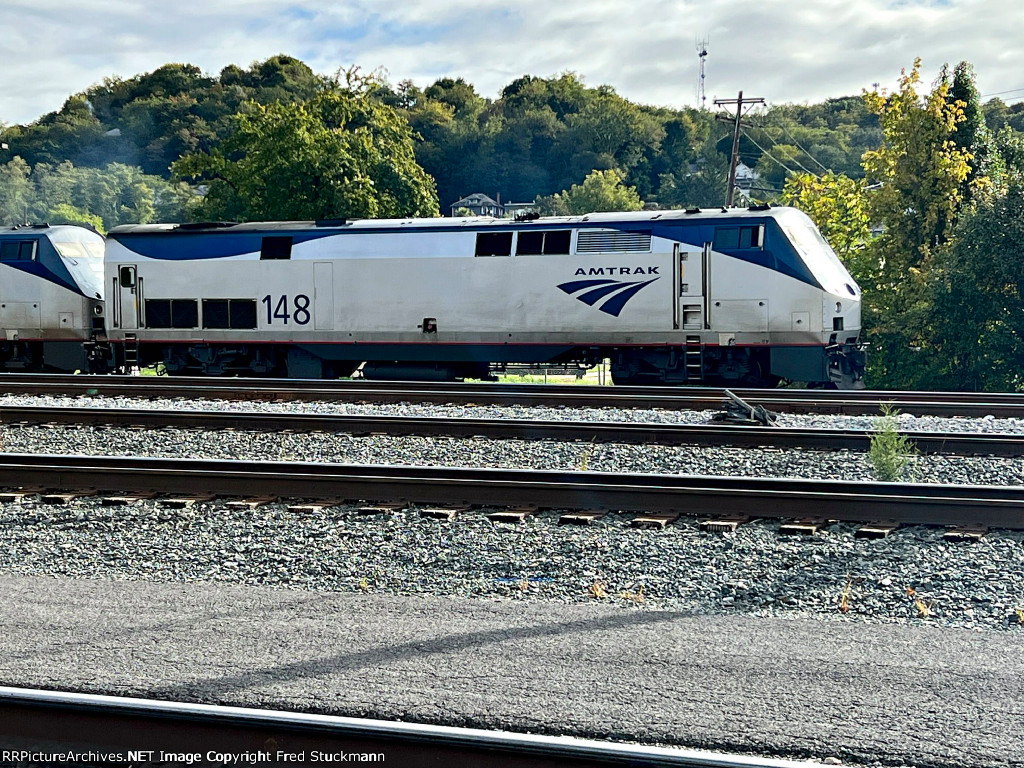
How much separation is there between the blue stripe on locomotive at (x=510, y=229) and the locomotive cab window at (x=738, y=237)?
6 centimetres

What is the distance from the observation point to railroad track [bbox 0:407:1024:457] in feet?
37.2

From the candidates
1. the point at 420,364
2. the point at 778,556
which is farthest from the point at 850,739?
the point at 420,364

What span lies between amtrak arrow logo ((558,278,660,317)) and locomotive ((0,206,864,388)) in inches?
1.0

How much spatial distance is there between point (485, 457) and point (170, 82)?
449 feet

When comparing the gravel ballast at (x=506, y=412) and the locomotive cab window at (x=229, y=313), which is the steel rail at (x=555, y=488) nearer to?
the gravel ballast at (x=506, y=412)

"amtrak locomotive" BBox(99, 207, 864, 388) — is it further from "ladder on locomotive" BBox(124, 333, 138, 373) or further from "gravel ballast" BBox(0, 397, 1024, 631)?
"gravel ballast" BBox(0, 397, 1024, 631)

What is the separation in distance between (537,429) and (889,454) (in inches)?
158

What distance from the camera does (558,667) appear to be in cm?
487

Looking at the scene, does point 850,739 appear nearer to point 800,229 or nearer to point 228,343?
point 800,229

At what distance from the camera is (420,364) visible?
69.4ft

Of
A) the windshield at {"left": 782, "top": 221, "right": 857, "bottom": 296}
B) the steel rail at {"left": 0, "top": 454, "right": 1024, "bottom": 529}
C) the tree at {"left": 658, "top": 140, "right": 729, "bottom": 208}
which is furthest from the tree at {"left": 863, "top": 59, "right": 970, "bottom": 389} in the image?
the tree at {"left": 658, "top": 140, "right": 729, "bottom": 208}

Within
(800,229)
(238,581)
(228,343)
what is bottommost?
(238,581)

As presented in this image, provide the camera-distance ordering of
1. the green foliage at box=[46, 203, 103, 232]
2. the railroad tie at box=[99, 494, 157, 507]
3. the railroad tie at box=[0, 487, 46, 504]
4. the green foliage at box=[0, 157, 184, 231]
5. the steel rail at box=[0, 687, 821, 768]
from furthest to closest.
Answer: the green foliage at box=[0, 157, 184, 231] → the green foliage at box=[46, 203, 103, 232] → the railroad tie at box=[0, 487, 46, 504] → the railroad tie at box=[99, 494, 157, 507] → the steel rail at box=[0, 687, 821, 768]

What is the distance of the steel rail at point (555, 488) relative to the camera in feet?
26.1
